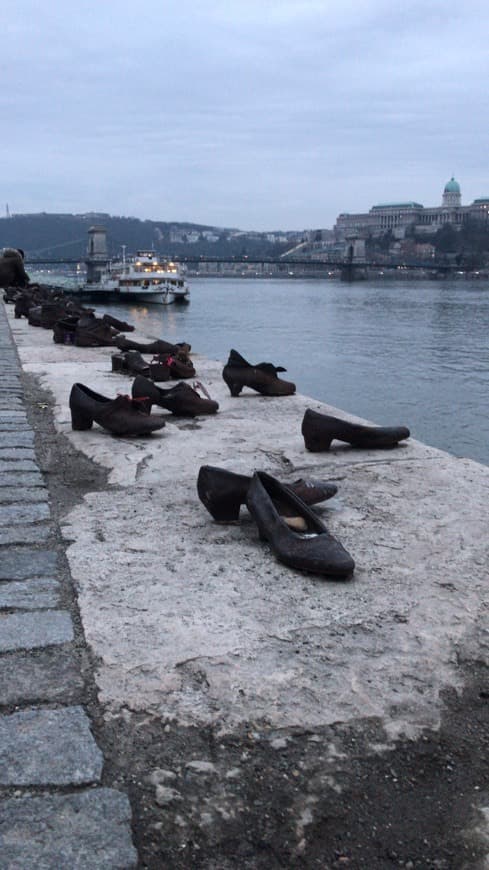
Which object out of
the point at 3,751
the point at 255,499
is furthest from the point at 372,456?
the point at 3,751

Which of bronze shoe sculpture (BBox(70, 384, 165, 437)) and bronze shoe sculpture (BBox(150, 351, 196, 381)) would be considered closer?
bronze shoe sculpture (BBox(70, 384, 165, 437))

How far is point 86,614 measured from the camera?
1.91m

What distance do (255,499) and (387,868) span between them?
4.36ft

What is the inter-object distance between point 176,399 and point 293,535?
2.34 meters

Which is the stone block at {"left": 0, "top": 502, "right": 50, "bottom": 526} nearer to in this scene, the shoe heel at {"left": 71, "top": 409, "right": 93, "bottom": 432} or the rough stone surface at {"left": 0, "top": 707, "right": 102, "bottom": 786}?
the rough stone surface at {"left": 0, "top": 707, "right": 102, "bottom": 786}

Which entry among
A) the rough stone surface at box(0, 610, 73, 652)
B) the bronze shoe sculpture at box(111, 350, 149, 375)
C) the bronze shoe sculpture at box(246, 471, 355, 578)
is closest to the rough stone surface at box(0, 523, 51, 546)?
the rough stone surface at box(0, 610, 73, 652)

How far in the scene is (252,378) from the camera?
5332 mm

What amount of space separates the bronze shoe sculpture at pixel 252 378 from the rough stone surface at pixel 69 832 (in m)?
4.09

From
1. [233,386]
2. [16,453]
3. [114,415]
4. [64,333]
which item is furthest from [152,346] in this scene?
[16,453]

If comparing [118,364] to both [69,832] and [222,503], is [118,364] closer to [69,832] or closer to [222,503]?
[222,503]

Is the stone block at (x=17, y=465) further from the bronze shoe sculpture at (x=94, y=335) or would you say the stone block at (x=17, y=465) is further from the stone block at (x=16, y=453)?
the bronze shoe sculpture at (x=94, y=335)

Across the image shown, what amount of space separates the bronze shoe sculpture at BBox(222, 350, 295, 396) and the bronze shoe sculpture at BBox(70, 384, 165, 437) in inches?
53.9

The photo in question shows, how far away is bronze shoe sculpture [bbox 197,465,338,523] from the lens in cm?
257

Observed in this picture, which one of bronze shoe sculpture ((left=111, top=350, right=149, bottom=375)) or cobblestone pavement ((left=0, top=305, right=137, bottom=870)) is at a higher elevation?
bronze shoe sculpture ((left=111, top=350, right=149, bottom=375))
